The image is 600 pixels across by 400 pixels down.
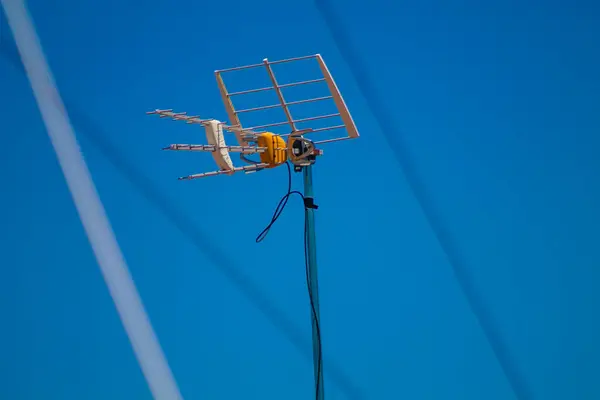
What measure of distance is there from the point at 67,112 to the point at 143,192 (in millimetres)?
515

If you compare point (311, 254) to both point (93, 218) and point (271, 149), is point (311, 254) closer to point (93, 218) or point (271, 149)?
point (271, 149)

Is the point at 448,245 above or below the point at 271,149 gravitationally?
below

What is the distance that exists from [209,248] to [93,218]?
57 centimetres

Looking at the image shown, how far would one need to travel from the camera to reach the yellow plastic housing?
2553mm

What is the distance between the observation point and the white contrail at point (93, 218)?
3846 mm

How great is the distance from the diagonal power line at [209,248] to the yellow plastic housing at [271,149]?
138cm

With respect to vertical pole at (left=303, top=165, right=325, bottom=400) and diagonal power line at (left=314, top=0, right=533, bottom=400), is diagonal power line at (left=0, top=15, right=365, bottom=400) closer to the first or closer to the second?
diagonal power line at (left=314, top=0, right=533, bottom=400)

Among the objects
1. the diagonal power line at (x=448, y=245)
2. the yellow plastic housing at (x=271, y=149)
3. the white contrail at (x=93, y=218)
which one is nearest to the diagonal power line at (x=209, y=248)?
the white contrail at (x=93, y=218)

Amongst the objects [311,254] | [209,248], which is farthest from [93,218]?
[311,254]

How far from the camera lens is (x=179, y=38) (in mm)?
3873

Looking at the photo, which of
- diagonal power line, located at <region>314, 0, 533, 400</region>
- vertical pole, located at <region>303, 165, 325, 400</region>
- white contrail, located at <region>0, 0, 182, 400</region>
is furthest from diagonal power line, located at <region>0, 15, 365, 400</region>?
vertical pole, located at <region>303, 165, 325, 400</region>

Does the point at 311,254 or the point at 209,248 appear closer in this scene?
the point at 311,254

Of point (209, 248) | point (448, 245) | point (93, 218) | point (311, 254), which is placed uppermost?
point (93, 218)

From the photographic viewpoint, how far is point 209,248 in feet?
12.7
